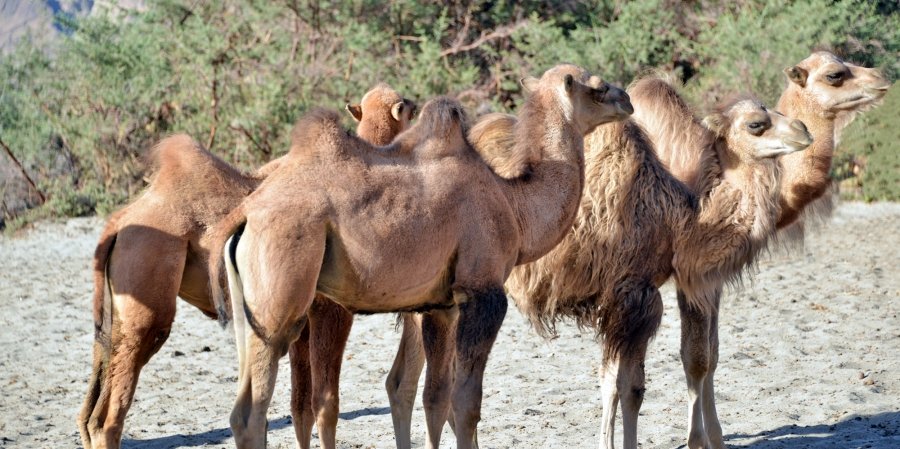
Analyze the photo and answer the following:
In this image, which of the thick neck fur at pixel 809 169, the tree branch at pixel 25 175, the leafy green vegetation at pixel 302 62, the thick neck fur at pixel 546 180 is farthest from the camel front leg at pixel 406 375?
the tree branch at pixel 25 175

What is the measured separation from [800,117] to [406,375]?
10.0 ft

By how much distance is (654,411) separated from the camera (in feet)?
24.3

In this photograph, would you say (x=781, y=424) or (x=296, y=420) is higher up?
(x=296, y=420)

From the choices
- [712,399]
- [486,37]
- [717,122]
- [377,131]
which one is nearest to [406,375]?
[377,131]

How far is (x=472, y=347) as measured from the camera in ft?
16.8

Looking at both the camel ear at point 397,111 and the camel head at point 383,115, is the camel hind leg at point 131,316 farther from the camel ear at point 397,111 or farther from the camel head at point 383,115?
the camel ear at point 397,111

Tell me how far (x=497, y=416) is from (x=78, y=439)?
8.52 ft

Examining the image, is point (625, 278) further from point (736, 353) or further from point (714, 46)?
point (714, 46)

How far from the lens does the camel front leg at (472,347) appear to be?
16.6 feet

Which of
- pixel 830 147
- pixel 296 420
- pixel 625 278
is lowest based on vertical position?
pixel 296 420

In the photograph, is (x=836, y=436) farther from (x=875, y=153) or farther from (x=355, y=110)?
(x=875, y=153)

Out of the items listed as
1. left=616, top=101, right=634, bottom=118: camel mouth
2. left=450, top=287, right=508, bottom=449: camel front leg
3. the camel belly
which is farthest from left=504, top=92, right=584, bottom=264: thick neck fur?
the camel belly

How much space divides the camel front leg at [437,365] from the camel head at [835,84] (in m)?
3.05

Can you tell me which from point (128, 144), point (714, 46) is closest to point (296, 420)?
point (128, 144)
